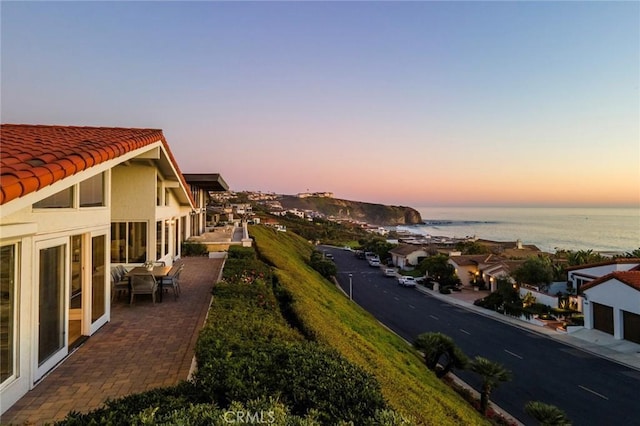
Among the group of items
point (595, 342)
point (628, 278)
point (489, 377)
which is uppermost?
point (628, 278)

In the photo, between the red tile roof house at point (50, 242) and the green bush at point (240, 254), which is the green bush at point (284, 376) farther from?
the green bush at point (240, 254)

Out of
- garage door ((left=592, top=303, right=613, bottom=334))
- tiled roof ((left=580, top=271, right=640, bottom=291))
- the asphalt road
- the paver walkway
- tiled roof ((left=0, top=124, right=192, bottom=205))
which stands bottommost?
the asphalt road

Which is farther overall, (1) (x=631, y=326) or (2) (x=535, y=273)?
(2) (x=535, y=273)

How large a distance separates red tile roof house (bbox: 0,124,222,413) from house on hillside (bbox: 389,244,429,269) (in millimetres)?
48780

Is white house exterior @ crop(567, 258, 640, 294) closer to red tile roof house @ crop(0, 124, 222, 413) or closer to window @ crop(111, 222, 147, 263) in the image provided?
window @ crop(111, 222, 147, 263)

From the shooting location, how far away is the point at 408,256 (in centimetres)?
5400

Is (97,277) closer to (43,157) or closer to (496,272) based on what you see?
(43,157)

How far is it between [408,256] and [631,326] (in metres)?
33.4

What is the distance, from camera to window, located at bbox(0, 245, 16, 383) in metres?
4.42

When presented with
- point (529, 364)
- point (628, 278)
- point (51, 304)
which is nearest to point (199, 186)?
point (51, 304)

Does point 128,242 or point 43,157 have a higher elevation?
point 43,157

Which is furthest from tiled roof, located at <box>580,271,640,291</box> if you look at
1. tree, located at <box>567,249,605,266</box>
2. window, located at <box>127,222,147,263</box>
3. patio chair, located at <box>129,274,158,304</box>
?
window, located at <box>127,222,147,263</box>

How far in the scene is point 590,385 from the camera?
15.4 meters

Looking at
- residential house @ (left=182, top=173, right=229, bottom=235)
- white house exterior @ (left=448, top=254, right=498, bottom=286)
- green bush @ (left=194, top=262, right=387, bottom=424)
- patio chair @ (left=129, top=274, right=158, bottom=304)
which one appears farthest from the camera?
white house exterior @ (left=448, top=254, right=498, bottom=286)
